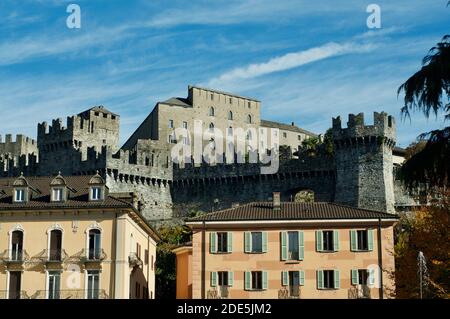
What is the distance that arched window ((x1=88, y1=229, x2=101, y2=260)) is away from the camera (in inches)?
1646

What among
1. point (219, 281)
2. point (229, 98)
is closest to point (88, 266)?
point (219, 281)

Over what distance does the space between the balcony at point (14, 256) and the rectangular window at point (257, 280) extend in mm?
11124

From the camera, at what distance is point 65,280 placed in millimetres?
41562

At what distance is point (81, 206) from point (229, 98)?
81.8m

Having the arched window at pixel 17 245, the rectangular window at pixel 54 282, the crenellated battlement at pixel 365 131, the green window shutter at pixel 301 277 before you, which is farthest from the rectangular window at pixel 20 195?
the crenellated battlement at pixel 365 131

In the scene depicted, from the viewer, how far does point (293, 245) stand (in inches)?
1734

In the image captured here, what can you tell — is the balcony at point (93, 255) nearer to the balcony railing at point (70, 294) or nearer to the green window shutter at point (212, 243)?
the balcony railing at point (70, 294)

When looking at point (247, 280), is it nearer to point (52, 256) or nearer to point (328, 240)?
point (328, 240)

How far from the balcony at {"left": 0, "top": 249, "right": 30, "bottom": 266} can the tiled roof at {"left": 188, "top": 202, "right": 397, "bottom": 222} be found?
329 inches

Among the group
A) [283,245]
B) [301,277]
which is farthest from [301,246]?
[301,277]

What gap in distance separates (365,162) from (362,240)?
32669mm

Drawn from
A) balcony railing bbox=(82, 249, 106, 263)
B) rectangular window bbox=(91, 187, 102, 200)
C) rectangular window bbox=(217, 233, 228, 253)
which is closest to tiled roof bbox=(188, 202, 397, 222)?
rectangular window bbox=(217, 233, 228, 253)

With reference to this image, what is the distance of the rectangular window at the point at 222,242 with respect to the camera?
4416 centimetres

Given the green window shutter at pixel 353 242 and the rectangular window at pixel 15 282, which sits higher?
the green window shutter at pixel 353 242
